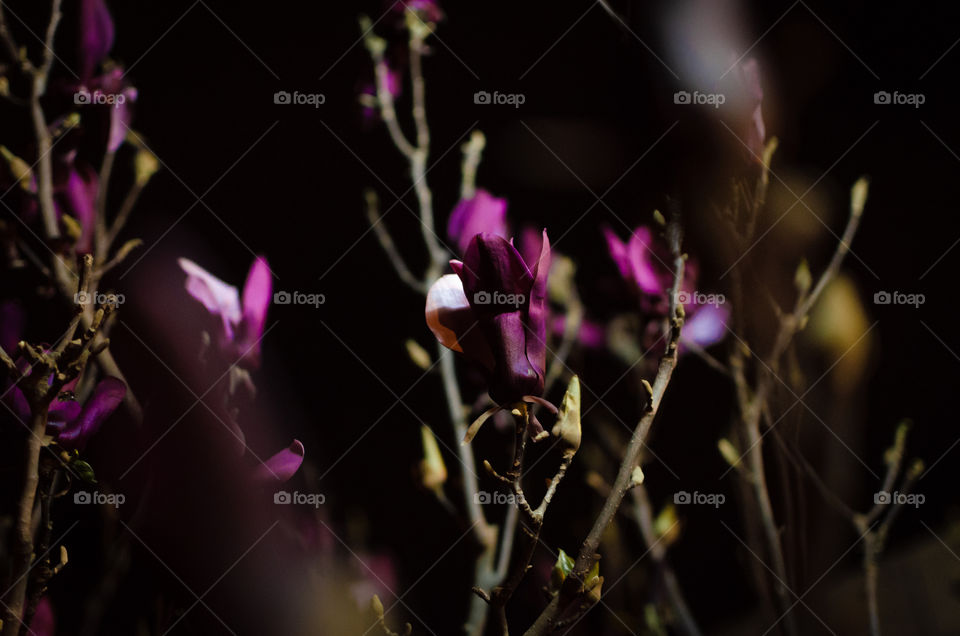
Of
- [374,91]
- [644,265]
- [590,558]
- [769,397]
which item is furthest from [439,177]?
[590,558]

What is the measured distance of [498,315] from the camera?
429 millimetres

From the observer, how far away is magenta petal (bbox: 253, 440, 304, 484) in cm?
49

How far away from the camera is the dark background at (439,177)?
0.85m

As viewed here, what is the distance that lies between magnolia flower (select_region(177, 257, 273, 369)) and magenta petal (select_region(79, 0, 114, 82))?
0.79 ft

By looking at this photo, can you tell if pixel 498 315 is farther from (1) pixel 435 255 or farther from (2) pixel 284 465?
(1) pixel 435 255

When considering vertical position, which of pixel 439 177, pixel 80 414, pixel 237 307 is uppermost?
pixel 439 177

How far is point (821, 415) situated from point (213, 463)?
25.8 inches

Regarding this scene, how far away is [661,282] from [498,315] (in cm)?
31

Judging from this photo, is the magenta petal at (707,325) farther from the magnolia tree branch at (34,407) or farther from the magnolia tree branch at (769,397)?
the magnolia tree branch at (34,407)

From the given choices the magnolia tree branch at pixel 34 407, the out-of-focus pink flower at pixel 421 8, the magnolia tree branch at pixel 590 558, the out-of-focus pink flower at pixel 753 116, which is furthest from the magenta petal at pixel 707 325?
the magnolia tree branch at pixel 34 407

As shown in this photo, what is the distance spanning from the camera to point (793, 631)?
636mm

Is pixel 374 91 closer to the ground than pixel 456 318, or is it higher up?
higher up

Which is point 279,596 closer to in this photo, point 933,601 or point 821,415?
point 821,415

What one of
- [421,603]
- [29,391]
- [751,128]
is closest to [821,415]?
[751,128]
